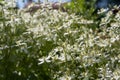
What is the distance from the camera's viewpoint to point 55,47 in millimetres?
3408

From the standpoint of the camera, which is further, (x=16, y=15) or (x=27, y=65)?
(x=16, y=15)

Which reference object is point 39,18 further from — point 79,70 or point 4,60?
point 79,70

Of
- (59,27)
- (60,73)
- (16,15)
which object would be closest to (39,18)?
(16,15)

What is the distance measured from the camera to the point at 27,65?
3.42 metres

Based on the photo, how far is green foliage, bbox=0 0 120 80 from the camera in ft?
9.78

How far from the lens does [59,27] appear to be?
11.3 ft

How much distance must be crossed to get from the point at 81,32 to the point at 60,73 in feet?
1.84

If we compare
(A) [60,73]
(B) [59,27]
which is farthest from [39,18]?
(A) [60,73]

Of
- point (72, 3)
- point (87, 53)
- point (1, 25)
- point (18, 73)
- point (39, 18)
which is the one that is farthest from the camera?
point (72, 3)

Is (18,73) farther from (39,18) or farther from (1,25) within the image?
(39,18)

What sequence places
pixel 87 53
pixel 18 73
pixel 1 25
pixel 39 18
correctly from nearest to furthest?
pixel 87 53, pixel 18 73, pixel 1 25, pixel 39 18

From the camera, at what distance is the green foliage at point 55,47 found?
117 inches

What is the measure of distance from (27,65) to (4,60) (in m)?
0.17

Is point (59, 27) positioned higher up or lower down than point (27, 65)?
higher up
